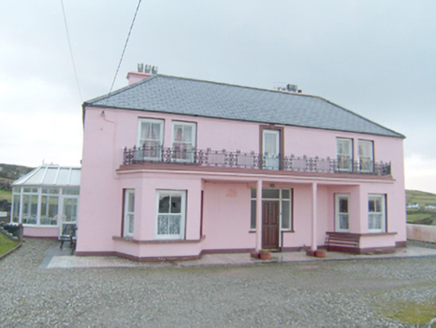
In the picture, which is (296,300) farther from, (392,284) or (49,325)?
(49,325)

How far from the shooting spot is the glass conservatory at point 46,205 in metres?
18.0

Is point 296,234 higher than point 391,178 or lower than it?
lower

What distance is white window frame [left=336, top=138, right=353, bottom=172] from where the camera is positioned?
16906 mm

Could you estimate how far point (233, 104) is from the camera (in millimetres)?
16672

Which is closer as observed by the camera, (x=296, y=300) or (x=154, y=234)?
(x=296, y=300)

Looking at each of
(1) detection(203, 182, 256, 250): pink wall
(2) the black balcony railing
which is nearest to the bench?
(2) the black balcony railing

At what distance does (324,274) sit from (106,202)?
27.0 feet

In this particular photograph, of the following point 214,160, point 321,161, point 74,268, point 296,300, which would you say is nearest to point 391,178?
point 321,161

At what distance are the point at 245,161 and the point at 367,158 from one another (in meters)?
6.78

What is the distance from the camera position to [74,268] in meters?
11.0

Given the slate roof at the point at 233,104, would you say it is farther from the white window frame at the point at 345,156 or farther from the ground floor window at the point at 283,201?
the ground floor window at the point at 283,201

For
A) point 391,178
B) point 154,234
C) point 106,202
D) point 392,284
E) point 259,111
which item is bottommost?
point 392,284

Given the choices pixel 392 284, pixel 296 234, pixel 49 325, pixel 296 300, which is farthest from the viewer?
pixel 296 234

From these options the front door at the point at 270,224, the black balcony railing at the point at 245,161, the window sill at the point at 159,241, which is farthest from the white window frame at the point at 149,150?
the front door at the point at 270,224
